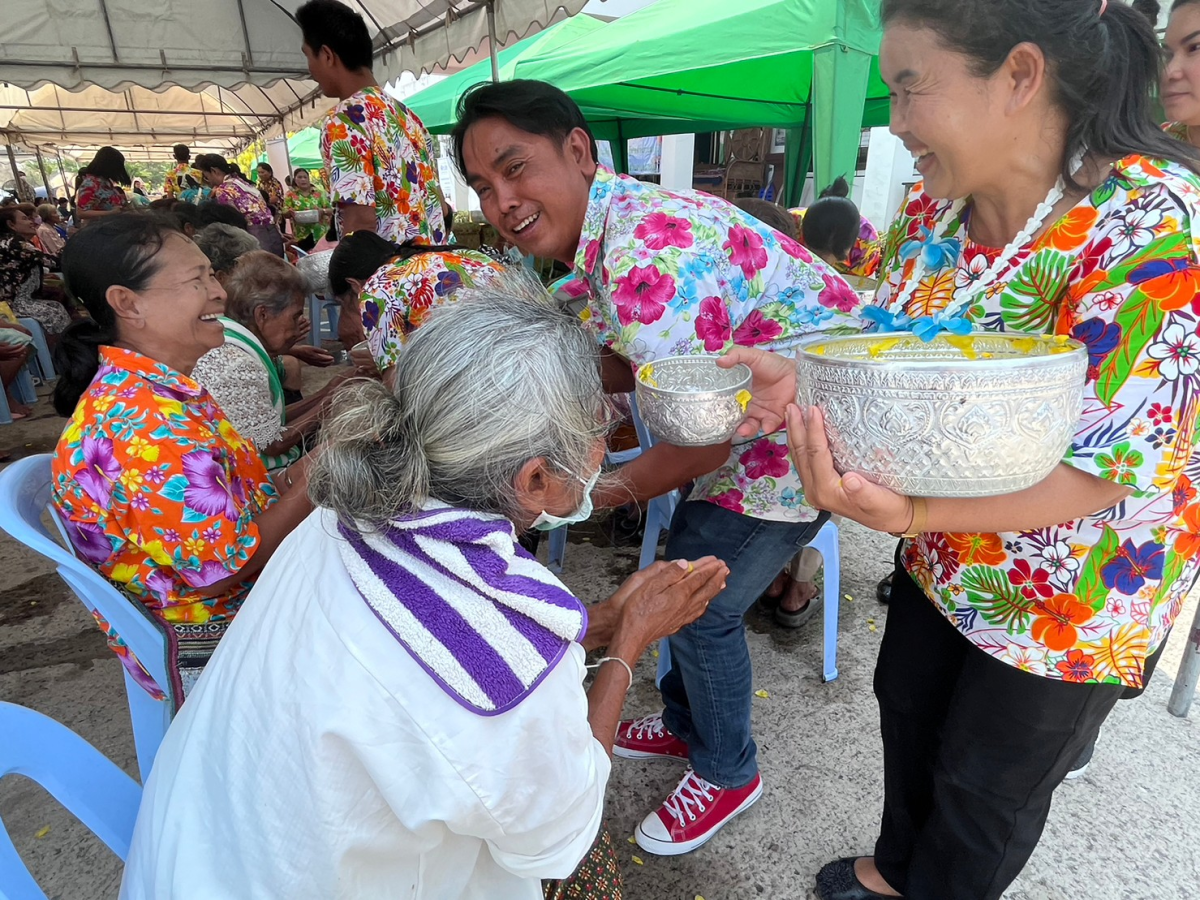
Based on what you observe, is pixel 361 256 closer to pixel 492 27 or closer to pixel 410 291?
pixel 410 291

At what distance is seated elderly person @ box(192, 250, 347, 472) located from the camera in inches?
91.5

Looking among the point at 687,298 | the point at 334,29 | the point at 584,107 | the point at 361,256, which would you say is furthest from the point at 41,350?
the point at 687,298

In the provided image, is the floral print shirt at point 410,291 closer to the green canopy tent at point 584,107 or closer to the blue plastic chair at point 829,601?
the blue plastic chair at point 829,601

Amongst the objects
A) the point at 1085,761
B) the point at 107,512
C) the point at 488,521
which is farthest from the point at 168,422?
the point at 1085,761

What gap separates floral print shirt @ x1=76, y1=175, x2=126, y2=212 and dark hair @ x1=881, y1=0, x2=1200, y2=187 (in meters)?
7.95

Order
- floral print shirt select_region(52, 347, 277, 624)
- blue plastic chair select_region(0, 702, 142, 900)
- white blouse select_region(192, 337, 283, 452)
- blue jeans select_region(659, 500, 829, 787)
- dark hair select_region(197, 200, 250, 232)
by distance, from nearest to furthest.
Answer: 1. blue plastic chair select_region(0, 702, 142, 900)
2. floral print shirt select_region(52, 347, 277, 624)
3. blue jeans select_region(659, 500, 829, 787)
4. white blouse select_region(192, 337, 283, 452)
5. dark hair select_region(197, 200, 250, 232)

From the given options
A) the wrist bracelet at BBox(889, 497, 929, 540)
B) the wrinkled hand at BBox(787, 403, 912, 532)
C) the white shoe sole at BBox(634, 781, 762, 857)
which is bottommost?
the white shoe sole at BBox(634, 781, 762, 857)

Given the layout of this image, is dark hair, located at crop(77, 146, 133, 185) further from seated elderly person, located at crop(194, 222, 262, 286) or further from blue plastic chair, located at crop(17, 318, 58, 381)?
seated elderly person, located at crop(194, 222, 262, 286)

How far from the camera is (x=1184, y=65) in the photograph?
1.71m

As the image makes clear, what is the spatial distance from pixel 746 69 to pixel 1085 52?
254 inches

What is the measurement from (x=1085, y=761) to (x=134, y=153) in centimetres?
3044

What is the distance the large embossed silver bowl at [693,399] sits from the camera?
1141 millimetres

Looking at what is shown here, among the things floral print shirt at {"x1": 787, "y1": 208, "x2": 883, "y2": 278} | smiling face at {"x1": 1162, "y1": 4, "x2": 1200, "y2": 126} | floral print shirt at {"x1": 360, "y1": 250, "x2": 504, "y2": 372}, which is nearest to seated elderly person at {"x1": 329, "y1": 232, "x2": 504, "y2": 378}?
floral print shirt at {"x1": 360, "y1": 250, "x2": 504, "y2": 372}

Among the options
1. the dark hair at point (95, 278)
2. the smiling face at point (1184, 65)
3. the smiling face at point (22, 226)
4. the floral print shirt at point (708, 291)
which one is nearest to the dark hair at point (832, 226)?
the smiling face at point (1184, 65)
